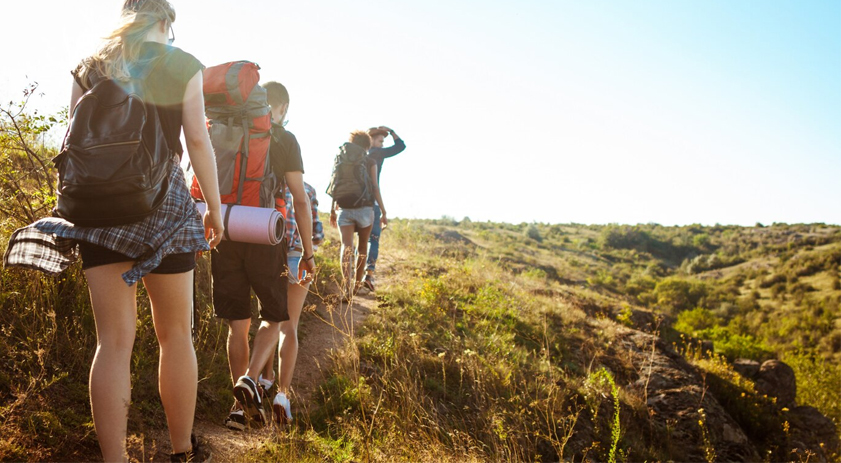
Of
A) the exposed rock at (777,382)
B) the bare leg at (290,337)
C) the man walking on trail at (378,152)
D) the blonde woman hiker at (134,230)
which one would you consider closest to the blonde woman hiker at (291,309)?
the bare leg at (290,337)

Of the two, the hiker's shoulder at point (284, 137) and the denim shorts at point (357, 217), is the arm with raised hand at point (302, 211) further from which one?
the denim shorts at point (357, 217)

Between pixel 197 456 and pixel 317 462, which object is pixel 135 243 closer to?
pixel 197 456

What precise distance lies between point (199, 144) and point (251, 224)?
0.74 meters

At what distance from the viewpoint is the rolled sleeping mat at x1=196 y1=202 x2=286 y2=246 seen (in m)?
2.66

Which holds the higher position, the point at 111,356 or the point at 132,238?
the point at 132,238

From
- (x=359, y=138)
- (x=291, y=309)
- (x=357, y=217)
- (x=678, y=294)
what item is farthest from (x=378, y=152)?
(x=678, y=294)

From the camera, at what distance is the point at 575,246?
39.3 m

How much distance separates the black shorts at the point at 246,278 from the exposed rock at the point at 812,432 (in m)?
8.02

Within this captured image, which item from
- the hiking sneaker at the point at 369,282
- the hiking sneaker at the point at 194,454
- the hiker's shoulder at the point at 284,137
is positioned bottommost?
the hiking sneaker at the point at 194,454

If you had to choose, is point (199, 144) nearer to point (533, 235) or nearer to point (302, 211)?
point (302, 211)

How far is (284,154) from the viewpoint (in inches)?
117

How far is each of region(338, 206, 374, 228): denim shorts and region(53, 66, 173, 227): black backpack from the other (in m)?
4.51

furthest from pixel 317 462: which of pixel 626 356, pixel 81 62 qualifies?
pixel 626 356

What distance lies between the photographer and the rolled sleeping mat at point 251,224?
Answer: 2.66m
